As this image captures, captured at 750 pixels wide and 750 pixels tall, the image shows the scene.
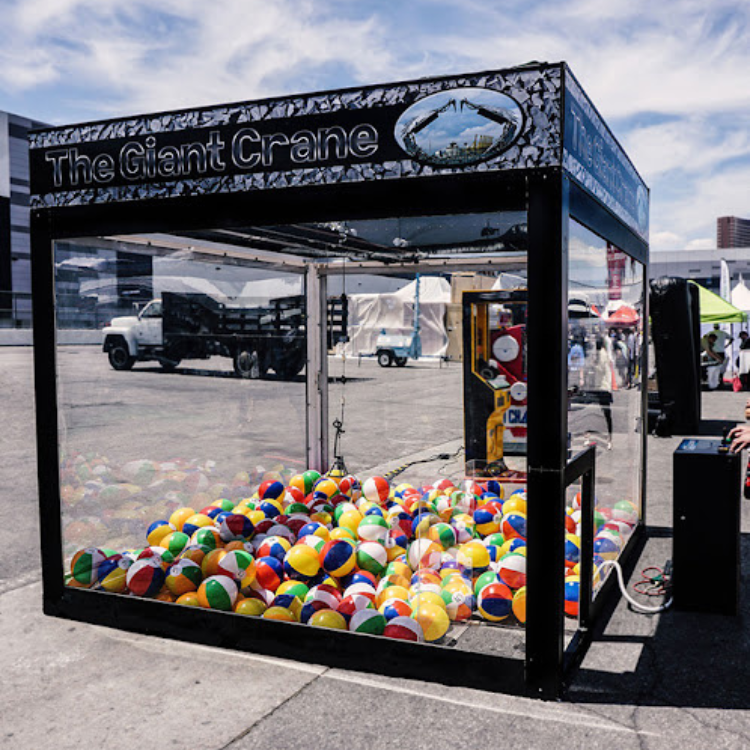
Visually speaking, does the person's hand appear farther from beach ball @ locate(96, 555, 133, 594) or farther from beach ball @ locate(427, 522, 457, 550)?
beach ball @ locate(96, 555, 133, 594)

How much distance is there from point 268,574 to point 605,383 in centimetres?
269

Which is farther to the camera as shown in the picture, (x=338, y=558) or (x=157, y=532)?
(x=157, y=532)

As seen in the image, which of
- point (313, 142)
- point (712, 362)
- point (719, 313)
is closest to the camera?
point (313, 142)

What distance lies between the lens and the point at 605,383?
17.1ft

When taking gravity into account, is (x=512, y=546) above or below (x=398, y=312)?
below

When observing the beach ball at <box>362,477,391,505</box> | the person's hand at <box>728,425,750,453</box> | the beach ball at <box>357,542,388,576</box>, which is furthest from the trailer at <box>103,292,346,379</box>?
the person's hand at <box>728,425,750,453</box>

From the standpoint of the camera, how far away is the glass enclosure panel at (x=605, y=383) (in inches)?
154

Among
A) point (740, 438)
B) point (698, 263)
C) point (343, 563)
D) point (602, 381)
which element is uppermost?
point (698, 263)

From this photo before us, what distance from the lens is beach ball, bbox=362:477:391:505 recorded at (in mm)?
6242

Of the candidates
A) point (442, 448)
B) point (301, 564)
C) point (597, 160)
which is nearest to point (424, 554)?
point (301, 564)

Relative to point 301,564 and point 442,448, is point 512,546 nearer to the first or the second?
point 301,564

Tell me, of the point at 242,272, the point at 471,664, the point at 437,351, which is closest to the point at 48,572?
the point at 471,664

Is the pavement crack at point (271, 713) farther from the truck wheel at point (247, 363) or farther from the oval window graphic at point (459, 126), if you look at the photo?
the truck wheel at point (247, 363)

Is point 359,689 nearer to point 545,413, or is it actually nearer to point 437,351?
point 545,413
